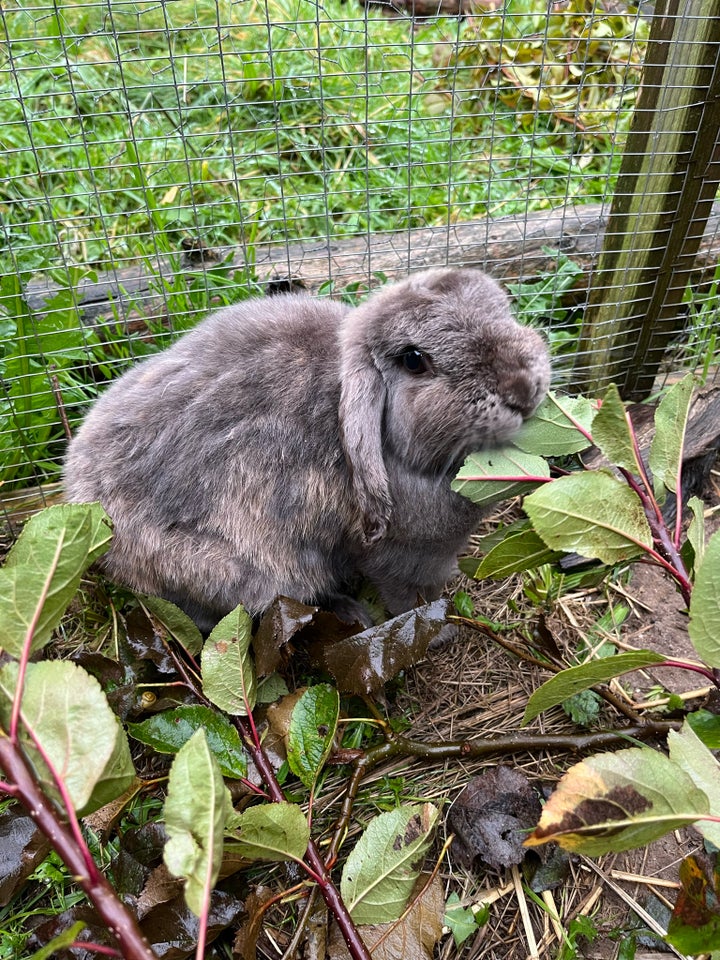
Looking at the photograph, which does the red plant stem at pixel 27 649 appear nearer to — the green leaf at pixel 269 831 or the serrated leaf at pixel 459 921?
the green leaf at pixel 269 831

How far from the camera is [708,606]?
182cm

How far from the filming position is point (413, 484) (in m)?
2.82

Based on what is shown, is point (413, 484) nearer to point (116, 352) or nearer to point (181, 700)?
point (181, 700)

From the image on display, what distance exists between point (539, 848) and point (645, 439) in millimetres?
1876

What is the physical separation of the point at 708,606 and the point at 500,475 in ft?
2.54

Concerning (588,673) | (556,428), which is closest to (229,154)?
(556,428)

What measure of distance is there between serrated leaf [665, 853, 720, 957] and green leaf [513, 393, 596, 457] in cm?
124

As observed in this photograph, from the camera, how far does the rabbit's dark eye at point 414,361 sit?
2.65 metres

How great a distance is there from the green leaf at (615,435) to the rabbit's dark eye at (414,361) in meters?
0.65

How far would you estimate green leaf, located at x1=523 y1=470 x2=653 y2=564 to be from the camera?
2.02 m

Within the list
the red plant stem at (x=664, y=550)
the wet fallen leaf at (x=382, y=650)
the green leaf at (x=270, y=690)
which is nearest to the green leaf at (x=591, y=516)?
the red plant stem at (x=664, y=550)

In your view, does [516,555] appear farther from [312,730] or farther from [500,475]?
[312,730]

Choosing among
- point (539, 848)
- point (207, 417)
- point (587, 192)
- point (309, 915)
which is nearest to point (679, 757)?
point (539, 848)

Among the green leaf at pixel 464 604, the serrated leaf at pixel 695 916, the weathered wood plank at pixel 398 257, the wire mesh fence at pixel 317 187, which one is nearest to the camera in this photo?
the serrated leaf at pixel 695 916
